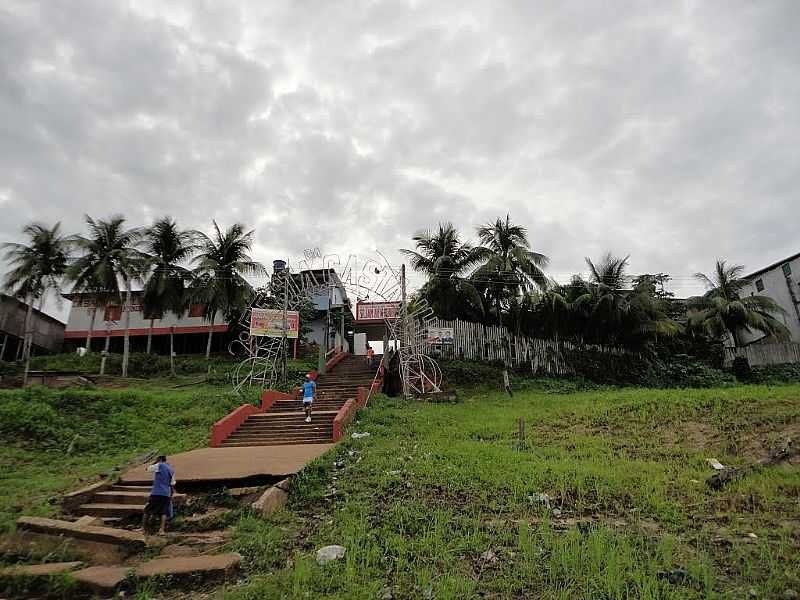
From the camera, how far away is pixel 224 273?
27.2 metres

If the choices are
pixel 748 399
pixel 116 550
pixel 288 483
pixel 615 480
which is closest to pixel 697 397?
pixel 748 399

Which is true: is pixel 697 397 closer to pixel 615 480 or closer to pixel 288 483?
pixel 615 480

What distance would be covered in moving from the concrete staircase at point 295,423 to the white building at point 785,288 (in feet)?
77.3

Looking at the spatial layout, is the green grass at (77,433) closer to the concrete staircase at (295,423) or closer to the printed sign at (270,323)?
the concrete staircase at (295,423)

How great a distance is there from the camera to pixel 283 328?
17.5 metres

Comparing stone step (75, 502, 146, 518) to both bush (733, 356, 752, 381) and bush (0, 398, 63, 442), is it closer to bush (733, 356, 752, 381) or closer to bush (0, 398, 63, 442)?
bush (0, 398, 63, 442)

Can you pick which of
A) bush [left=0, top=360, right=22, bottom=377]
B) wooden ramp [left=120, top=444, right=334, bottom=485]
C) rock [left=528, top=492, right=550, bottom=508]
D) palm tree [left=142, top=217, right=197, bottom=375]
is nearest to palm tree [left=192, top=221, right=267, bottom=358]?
palm tree [left=142, top=217, right=197, bottom=375]

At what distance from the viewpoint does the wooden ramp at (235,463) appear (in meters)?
8.29

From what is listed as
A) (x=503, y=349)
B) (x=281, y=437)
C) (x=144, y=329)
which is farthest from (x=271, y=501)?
(x=144, y=329)

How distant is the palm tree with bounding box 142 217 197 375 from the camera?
2638cm

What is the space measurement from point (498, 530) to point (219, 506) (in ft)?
14.9

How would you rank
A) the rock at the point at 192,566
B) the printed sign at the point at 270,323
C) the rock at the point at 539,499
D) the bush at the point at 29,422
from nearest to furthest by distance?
the rock at the point at 192,566, the rock at the point at 539,499, the bush at the point at 29,422, the printed sign at the point at 270,323

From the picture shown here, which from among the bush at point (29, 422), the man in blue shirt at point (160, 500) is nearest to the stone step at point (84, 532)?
the man in blue shirt at point (160, 500)

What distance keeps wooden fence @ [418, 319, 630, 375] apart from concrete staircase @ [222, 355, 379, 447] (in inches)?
223
